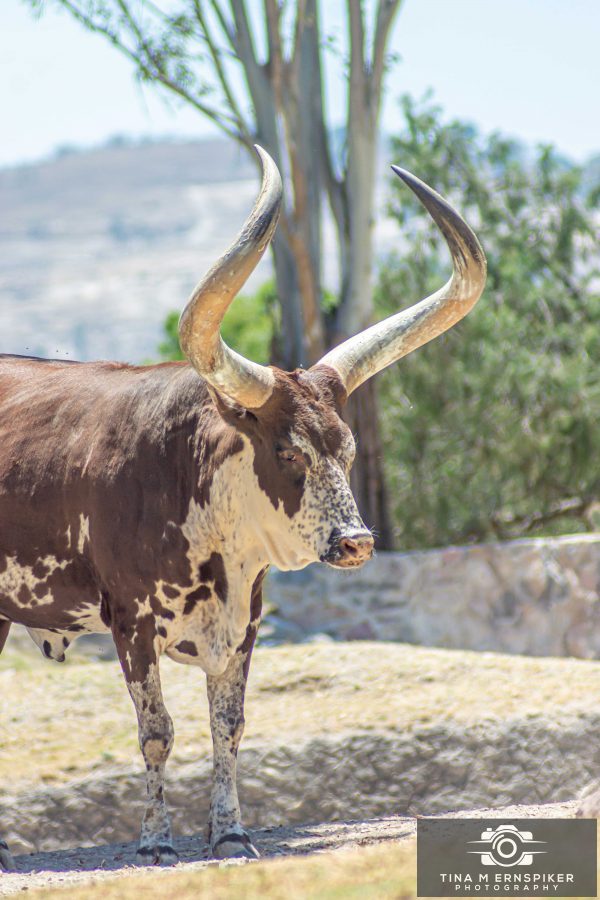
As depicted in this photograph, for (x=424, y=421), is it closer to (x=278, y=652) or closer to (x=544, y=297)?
(x=544, y=297)

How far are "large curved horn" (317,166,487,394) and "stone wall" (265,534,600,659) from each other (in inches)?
216

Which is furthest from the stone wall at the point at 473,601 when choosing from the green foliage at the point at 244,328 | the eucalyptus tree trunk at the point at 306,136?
the green foliage at the point at 244,328

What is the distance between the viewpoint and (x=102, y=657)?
11.7 m

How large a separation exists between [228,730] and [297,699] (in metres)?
2.12

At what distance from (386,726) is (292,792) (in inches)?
28.5

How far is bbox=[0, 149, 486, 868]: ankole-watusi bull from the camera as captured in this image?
19.0ft

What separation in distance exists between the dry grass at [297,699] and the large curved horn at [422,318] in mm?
2443

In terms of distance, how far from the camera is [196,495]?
20.1 ft

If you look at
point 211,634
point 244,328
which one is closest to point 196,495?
point 211,634

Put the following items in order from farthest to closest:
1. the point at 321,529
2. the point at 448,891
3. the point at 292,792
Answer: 1. the point at 292,792
2. the point at 321,529
3. the point at 448,891

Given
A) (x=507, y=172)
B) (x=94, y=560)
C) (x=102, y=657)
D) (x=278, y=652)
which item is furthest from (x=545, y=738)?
(x=507, y=172)

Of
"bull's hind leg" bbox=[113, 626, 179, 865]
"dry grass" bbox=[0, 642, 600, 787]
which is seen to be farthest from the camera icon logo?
"dry grass" bbox=[0, 642, 600, 787]

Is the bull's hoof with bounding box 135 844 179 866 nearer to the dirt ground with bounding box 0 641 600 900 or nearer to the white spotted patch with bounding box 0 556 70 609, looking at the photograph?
the dirt ground with bounding box 0 641 600 900

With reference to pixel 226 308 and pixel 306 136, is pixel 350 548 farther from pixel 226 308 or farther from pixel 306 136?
pixel 306 136
